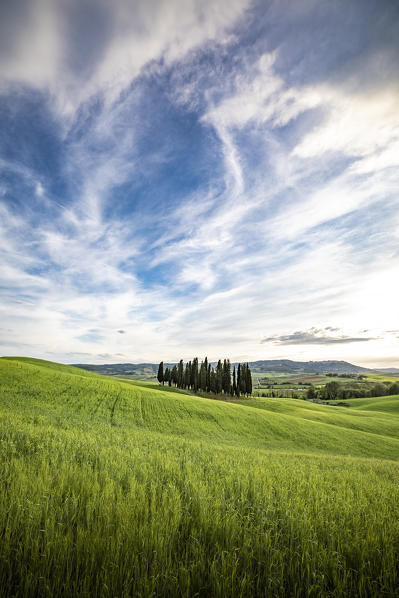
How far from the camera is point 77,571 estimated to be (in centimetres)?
201

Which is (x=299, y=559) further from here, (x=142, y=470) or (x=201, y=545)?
(x=142, y=470)

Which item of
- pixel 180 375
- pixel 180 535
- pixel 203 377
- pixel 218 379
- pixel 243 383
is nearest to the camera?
pixel 180 535

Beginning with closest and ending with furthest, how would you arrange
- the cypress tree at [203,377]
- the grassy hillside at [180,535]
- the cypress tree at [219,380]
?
the grassy hillside at [180,535] < the cypress tree at [219,380] < the cypress tree at [203,377]

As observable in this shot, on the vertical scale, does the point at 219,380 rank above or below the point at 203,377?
below

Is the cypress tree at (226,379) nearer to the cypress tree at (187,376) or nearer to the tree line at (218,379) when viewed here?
the tree line at (218,379)

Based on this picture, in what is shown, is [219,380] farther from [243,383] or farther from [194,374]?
[194,374]

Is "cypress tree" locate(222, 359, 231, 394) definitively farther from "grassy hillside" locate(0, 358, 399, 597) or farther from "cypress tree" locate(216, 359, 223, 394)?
"grassy hillside" locate(0, 358, 399, 597)

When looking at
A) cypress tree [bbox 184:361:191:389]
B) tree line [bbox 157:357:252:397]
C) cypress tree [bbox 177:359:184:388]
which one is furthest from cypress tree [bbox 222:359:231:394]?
cypress tree [bbox 177:359:184:388]

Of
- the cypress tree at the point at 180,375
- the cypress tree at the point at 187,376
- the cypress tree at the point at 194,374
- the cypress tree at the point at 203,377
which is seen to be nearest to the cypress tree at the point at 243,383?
the cypress tree at the point at 203,377

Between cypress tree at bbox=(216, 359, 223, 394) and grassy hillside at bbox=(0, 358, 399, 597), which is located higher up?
grassy hillside at bbox=(0, 358, 399, 597)

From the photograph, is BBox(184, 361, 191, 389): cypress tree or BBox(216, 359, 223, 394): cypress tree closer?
BBox(216, 359, 223, 394): cypress tree

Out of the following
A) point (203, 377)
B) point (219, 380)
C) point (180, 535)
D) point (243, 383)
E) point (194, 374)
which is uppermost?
point (180, 535)

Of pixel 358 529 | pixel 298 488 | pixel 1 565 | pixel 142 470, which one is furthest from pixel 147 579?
pixel 298 488

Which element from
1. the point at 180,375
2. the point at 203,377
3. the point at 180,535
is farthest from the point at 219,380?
the point at 180,535
